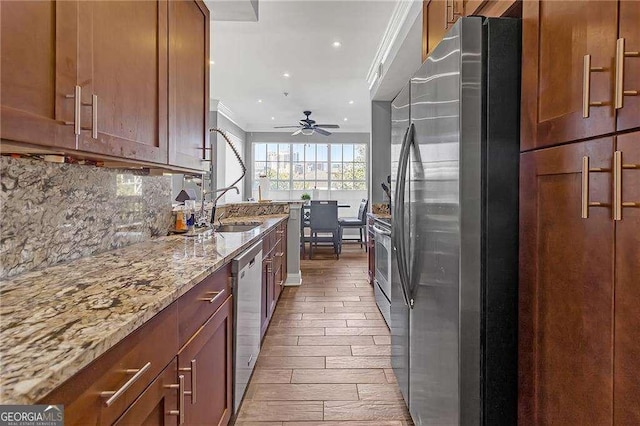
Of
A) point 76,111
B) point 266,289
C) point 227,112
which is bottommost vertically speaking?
point 266,289

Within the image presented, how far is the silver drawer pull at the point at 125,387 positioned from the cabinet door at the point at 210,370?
232 mm

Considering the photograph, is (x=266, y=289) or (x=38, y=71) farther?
(x=266, y=289)

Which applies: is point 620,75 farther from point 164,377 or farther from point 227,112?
point 227,112

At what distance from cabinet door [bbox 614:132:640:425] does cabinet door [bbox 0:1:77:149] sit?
134cm

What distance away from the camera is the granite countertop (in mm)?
571

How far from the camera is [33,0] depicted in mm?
844

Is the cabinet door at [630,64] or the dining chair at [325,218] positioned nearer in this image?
the cabinet door at [630,64]

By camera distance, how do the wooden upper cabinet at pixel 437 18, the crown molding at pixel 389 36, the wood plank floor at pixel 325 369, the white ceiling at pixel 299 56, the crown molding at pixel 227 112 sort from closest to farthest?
the wooden upper cabinet at pixel 437 18 < the wood plank floor at pixel 325 369 < the crown molding at pixel 389 36 < the white ceiling at pixel 299 56 < the crown molding at pixel 227 112

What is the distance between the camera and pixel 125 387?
2.46 feet

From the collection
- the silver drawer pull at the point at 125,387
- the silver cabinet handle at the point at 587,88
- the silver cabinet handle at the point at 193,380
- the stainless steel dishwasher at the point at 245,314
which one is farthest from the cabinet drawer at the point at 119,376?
the silver cabinet handle at the point at 587,88

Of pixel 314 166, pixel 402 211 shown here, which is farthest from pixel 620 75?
pixel 314 166

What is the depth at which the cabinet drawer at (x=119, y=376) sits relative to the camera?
2.04ft

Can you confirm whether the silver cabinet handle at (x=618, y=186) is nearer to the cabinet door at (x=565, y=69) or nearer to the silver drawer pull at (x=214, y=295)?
the cabinet door at (x=565, y=69)
